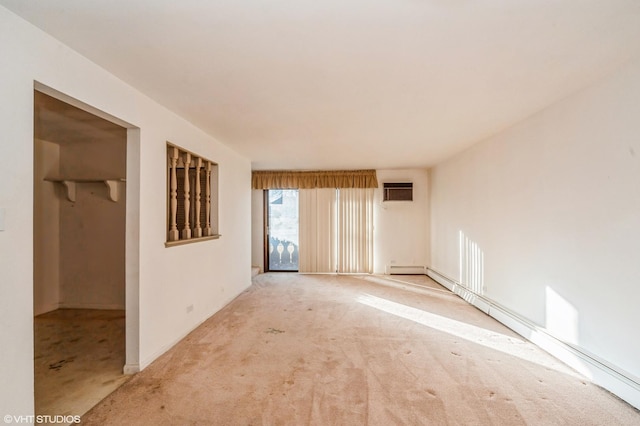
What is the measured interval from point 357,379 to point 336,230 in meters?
4.37

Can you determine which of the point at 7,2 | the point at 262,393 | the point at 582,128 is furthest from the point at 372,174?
the point at 7,2

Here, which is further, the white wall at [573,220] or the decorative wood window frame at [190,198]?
the decorative wood window frame at [190,198]

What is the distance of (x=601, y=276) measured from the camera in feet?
7.38

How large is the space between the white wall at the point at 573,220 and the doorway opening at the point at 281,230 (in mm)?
3938

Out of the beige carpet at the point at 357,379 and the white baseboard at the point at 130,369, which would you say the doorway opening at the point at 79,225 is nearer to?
the white baseboard at the point at 130,369

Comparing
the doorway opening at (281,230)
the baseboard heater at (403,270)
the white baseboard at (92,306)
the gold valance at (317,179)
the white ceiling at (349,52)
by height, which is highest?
the white ceiling at (349,52)

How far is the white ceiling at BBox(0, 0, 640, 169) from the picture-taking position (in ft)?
4.88

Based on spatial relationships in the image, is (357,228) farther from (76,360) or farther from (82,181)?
(76,360)

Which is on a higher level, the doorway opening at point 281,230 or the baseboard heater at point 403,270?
the doorway opening at point 281,230

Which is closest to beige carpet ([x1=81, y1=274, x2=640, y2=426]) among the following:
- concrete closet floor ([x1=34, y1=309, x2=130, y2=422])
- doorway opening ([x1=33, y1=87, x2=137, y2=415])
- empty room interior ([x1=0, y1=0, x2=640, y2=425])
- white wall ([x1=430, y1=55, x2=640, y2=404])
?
empty room interior ([x1=0, y1=0, x2=640, y2=425])

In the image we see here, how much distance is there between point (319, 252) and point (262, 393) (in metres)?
4.53

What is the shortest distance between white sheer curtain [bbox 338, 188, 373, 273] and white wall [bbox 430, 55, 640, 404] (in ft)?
8.95

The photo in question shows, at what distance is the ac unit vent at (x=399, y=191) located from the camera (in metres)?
6.38

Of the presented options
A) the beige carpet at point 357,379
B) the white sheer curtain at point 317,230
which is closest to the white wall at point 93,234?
the beige carpet at point 357,379
